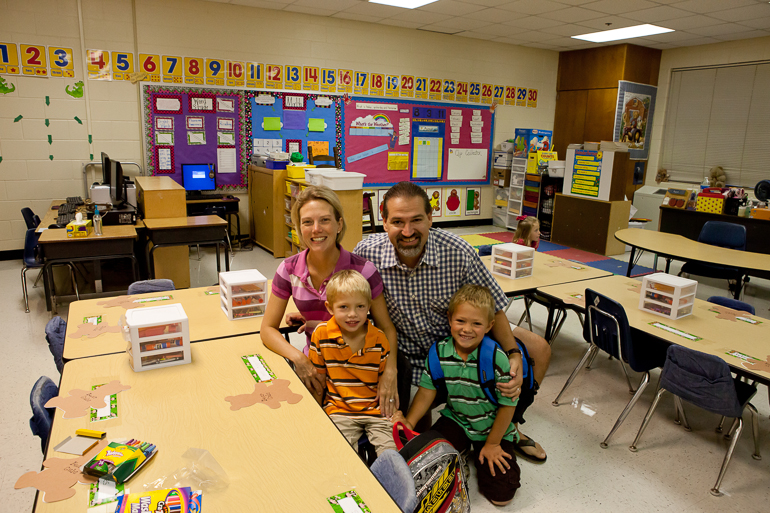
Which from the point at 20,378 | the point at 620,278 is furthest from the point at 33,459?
the point at 620,278

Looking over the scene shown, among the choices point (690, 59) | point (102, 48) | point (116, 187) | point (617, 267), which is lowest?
point (617, 267)

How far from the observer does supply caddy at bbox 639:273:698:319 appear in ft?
8.93

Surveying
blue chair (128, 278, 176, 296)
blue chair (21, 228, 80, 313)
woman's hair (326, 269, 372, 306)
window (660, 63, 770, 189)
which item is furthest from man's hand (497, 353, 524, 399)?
window (660, 63, 770, 189)

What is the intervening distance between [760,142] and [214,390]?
877 centimetres

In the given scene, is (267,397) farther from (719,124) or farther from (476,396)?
(719,124)

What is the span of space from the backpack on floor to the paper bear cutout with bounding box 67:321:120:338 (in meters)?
1.43

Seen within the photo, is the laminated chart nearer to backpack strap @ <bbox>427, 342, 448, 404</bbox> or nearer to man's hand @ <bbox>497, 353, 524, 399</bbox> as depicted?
man's hand @ <bbox>497, 353, 524, 399</bbox>

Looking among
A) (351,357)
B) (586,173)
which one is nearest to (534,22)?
(586,173)

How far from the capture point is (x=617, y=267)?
644 cm

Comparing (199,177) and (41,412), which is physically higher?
(199,177)

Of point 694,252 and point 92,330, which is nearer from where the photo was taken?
point 92,330

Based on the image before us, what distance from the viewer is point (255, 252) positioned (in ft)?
22.5

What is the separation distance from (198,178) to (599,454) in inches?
228

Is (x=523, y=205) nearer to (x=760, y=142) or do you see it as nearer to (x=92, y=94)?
(x=760, y=142)
